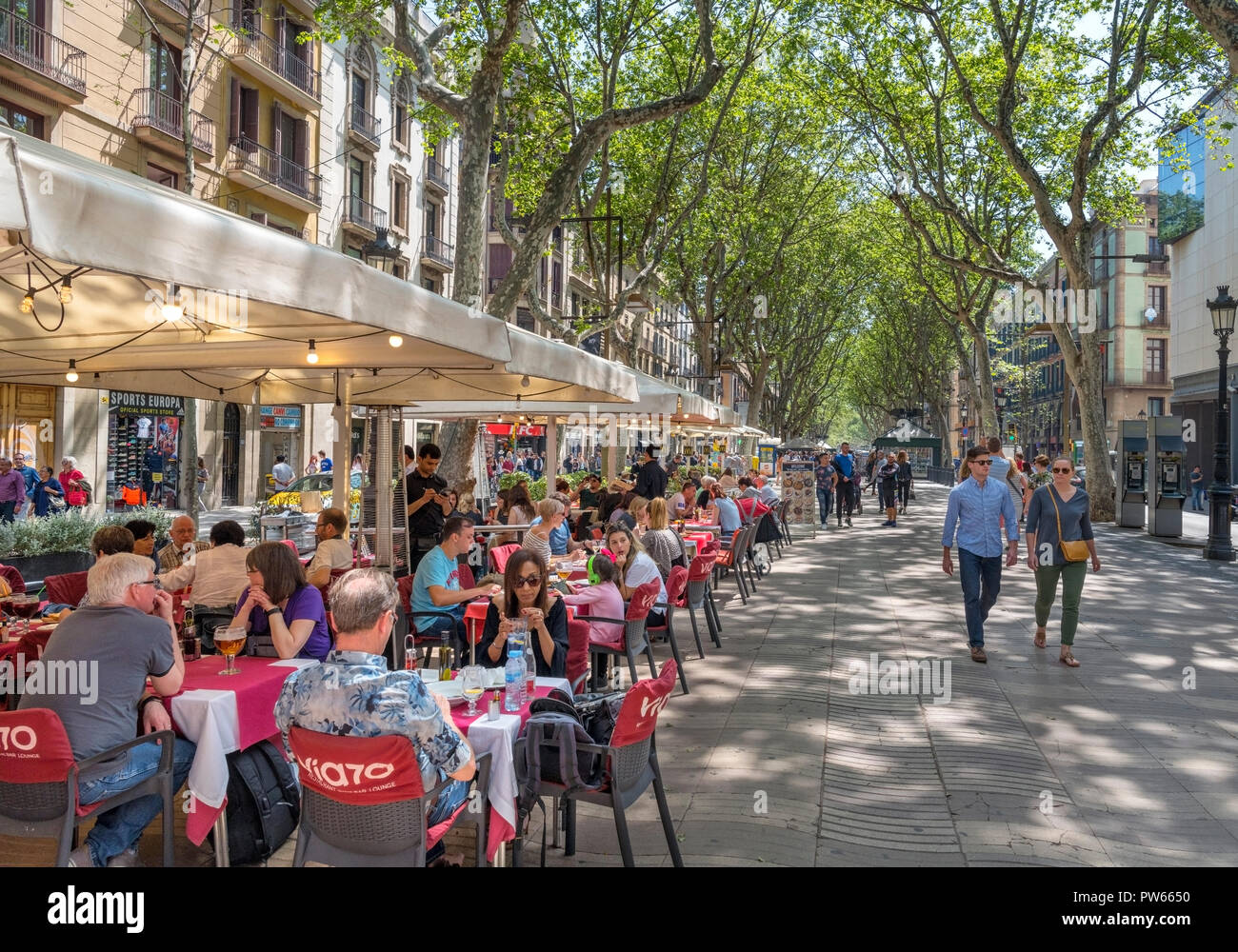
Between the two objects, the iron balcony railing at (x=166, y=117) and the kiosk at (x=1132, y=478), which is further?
the iron balcony railing at (x=166, y=117)

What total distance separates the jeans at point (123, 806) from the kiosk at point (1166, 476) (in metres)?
20.1

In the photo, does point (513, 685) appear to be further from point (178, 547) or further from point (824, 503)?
point (824, 503)

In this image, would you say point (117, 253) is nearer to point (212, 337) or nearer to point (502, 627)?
point (502, 627)

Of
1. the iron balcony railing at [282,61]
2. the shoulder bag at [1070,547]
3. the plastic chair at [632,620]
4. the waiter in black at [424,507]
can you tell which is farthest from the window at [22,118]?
the shoulder bag at [1070,547]

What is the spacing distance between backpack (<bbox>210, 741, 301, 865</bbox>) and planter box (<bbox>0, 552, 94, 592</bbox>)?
577cm

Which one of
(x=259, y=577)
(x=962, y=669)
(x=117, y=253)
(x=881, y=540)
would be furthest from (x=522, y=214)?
(x=117, y=253)

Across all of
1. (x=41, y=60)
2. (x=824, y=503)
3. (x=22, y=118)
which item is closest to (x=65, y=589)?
(x=22, y=118)

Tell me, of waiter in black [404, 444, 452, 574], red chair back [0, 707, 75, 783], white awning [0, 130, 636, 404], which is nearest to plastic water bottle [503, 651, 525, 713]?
red chair back [0, 707, 75, 783]

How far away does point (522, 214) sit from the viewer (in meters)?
22.0

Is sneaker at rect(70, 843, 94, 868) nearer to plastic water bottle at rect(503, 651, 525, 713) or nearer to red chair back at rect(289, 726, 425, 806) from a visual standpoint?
red chair back at rect(289, 726, 425, 806)

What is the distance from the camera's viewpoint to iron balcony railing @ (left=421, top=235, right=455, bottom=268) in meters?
35.8

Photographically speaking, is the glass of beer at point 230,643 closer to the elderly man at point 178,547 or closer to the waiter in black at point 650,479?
the elderly man at point 178,547

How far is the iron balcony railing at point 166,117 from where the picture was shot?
21859 mm

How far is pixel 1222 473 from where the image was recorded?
1645 centimetres
